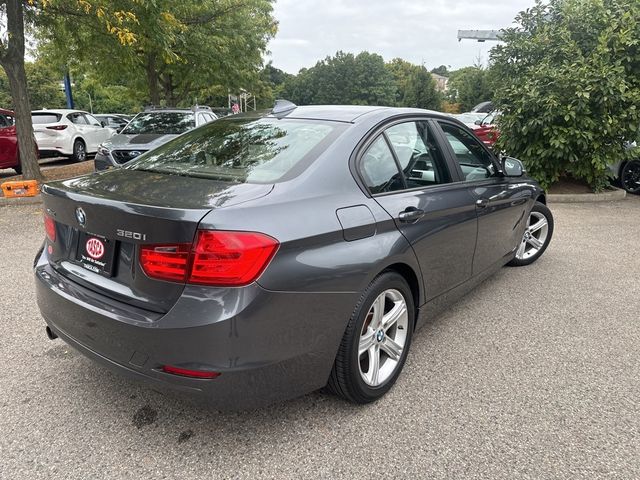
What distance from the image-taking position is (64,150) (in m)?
14.1

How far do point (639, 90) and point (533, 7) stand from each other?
257cm

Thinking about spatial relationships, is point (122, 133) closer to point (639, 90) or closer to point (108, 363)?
point (108, 363)

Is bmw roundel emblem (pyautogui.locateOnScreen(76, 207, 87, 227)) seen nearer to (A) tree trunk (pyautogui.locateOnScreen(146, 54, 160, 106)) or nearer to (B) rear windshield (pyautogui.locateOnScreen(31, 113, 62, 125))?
(B) rear windshield (pyautogui.locateOnScreen(31, 113, 62, 125))

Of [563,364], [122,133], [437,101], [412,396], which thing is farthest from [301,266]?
[437,101]

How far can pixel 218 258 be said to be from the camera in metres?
1.93

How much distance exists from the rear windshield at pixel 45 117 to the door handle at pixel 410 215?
14.4 meters

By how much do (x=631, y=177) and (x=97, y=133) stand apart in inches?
578

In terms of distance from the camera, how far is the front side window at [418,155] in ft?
9.67

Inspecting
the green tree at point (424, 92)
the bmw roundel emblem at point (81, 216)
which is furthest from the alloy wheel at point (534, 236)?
the green tree at point (424, 92)

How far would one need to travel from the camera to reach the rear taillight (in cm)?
193

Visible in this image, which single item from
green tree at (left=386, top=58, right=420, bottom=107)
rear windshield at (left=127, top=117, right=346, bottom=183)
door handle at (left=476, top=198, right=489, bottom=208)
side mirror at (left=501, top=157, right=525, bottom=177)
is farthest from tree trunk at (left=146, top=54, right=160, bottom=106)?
green tree at (left=386, top=58, right=420, bottom=107)

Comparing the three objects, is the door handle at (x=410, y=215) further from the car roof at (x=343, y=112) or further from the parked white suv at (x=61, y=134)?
the parked white suv at (x=61, y=134)

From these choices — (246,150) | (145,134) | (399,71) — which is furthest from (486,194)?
(399,71)

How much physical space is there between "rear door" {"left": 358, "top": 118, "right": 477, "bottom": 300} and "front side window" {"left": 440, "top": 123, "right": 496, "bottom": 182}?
0.20 metres
